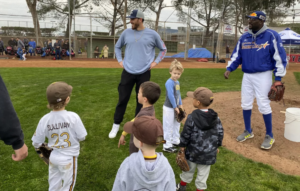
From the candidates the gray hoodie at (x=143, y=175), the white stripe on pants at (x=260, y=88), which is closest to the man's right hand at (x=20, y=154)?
the gray hoodie at (x=143, y=175)

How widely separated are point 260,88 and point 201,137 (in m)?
2.02

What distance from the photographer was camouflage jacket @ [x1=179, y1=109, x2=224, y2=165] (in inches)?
91.8

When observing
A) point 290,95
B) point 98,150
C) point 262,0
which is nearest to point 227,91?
point 290,95

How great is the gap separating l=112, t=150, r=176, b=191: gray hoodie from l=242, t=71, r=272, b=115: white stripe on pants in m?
2.81

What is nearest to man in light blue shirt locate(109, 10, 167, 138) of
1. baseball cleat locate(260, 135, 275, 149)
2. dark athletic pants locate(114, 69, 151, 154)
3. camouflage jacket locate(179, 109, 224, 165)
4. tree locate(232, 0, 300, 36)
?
dark athletic pants locate(114, 69, 151, 154)

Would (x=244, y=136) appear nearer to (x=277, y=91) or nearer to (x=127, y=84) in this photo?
(x=277, y=91)

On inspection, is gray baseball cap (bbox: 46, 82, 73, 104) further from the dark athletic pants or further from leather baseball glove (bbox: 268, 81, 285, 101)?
leather baseball glove (bbox: 268, 81, 285, 101)

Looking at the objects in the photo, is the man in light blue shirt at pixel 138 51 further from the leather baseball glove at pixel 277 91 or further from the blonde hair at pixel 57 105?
the leather baseball glove at pixel 277 91

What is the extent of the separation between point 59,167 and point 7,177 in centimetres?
120

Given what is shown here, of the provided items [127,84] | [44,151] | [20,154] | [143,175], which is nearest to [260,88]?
[127,84]

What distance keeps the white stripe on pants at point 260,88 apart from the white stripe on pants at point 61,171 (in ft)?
10.2

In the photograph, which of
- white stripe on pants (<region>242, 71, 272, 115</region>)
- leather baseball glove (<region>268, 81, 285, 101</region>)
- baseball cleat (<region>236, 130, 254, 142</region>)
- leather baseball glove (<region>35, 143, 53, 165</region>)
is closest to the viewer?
leather baseball glove (<region>35, 143, 53, 165</region>)

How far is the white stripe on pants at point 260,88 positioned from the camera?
378cm

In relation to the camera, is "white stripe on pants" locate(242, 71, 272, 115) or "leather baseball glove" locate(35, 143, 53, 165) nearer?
"leather baseball glove" locate(35, 143, 53, 165)
